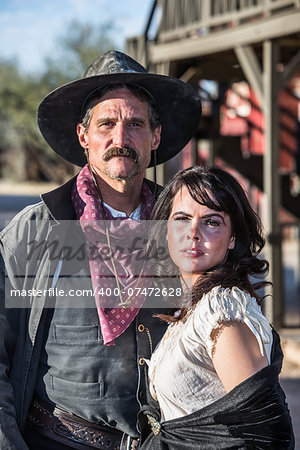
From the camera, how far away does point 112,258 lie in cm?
225

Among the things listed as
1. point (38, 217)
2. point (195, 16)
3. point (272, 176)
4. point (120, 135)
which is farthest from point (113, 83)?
point (195, 16)

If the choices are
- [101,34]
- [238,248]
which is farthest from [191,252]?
[101,34]

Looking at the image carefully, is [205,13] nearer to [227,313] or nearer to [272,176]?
[272,176]

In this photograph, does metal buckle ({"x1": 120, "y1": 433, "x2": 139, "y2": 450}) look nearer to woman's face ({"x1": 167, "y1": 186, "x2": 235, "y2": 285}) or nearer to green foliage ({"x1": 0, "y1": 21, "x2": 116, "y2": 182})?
woman's face ({"x1": 167, "y1": 186, "x2": 235, "y2": 285})

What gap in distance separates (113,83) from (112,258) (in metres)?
0.67

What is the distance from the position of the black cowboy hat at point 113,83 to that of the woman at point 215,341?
1.93 feet

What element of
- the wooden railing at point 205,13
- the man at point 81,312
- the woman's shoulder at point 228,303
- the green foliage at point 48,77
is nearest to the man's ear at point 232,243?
the woman's shoulder at point 228,303

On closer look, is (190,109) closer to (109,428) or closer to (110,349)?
(110,349)

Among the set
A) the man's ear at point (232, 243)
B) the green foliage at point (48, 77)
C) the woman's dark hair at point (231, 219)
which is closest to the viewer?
the woman's dark hair at point (231, 219)

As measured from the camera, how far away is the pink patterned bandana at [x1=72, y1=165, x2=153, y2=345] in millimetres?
2148

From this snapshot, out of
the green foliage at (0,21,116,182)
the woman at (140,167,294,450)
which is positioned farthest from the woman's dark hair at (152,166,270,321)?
the green foliage at (0,21,116,182)

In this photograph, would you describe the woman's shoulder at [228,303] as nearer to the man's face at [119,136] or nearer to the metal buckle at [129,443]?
the metal buckle at [129,443]

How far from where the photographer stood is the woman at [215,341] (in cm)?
154

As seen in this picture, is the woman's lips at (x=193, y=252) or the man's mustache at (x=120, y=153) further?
the man's mustache at (x=120, y=153)
